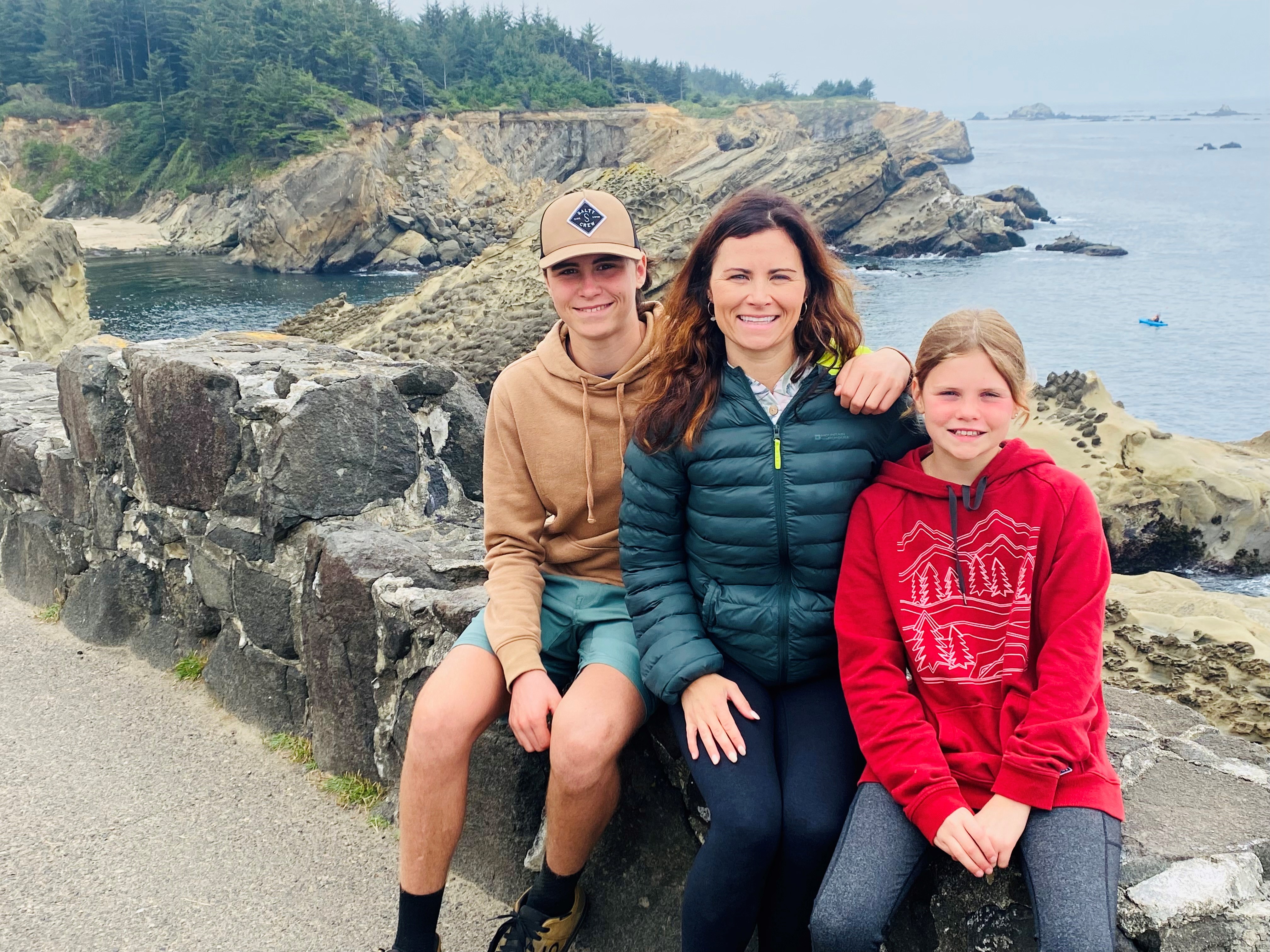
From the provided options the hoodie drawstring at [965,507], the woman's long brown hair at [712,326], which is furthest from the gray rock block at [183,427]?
the hoodie drawstring at [965,507]

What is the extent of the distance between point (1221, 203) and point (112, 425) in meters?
64.8

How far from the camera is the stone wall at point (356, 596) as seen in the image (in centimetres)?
196

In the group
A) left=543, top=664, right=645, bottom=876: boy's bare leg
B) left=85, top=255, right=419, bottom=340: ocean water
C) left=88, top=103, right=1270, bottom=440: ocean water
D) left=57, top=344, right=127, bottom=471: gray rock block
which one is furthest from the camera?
left=85, top=255, right=419, bottom=340: ocean water

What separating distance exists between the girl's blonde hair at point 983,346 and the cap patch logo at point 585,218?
2.92ft

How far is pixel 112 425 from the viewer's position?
433 centimetres

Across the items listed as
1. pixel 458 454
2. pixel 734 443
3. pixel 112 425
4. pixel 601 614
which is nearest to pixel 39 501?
pixel 112 425

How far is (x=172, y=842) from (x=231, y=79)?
52.5 metres

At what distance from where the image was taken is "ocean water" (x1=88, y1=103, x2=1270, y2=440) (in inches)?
854

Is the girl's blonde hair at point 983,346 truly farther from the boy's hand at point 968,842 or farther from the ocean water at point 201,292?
the ocean water at point 201,292

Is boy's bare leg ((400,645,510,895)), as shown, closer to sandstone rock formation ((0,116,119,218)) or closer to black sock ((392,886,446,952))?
black sock ((392,886,446,952))

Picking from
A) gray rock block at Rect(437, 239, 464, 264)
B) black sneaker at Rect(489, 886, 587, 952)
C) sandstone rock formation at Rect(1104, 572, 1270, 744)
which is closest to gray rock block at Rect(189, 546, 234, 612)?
black sneaker at Rect(489, 886, 587, 952)

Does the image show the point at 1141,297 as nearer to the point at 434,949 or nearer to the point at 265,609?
the point at 265,609

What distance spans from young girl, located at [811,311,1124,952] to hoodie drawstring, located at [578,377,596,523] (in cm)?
76

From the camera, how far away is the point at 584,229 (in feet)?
8.62
